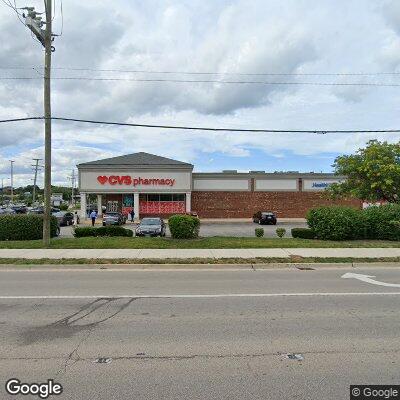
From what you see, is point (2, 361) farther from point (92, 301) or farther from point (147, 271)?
point (147, 271)

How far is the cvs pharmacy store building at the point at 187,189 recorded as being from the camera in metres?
43.6

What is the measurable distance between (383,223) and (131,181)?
30.0m

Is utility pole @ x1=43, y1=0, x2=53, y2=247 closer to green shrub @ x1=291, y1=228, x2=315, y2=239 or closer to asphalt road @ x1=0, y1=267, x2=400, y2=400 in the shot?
asphalt road @ x1=0, y1=267, x2=400, y2=400

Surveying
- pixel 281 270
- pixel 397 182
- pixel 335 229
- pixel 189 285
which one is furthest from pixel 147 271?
pixel 397 182

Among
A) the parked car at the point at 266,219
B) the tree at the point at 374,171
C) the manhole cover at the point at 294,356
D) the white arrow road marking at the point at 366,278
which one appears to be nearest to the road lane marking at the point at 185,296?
the white arrow road marking at the point at 366,278

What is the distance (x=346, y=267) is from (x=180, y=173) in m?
32.7

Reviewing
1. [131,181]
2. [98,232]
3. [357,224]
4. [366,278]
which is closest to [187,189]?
[131,181]

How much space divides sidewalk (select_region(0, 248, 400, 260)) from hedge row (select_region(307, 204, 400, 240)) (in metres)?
2.36

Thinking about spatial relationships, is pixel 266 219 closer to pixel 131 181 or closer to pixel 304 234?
pixel 131 181

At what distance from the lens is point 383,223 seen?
1816 cm

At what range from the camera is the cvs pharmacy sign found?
143 ft

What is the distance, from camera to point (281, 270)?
11859 mm

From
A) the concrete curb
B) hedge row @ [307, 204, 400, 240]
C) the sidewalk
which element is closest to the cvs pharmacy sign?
hedge row @ [307, 204, 400, 240]

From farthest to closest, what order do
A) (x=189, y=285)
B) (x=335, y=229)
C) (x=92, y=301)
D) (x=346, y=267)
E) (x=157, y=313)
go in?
(x=335, y=229) < (x=346, y=267) < (x=189, y=285) < (x=92, y=301) < (x=157, y=313)
